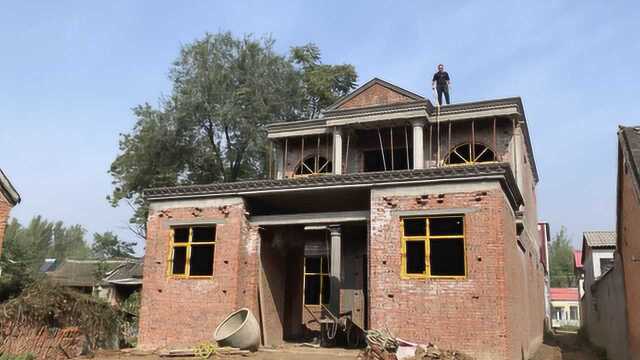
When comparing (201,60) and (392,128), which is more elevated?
(201,60)

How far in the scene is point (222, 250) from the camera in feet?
49.0

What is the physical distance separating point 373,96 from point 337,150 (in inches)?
112

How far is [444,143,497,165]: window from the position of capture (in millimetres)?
19125

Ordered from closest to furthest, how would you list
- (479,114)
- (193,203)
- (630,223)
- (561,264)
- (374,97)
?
(630,223), (193,203), (479,114), (374,97), (561,264)

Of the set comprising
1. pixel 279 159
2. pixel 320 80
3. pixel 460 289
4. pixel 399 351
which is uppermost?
pixel 320 80

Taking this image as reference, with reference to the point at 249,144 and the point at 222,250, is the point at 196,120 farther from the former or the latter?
the point at 222,250

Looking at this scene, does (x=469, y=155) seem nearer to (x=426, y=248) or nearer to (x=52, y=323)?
(x=426, y=248)

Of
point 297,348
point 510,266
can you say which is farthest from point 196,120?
point 510,266

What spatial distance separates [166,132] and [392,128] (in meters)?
16.6

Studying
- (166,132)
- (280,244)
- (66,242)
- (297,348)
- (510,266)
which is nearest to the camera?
(510,266)

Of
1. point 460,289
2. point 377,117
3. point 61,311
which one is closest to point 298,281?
point 377,117

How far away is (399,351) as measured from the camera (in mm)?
11664

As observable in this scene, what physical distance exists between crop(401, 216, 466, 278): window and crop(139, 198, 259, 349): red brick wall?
455 centimetres

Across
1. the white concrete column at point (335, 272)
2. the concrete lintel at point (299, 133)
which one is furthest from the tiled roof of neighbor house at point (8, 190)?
the concrete lintel at point (299, 133)
